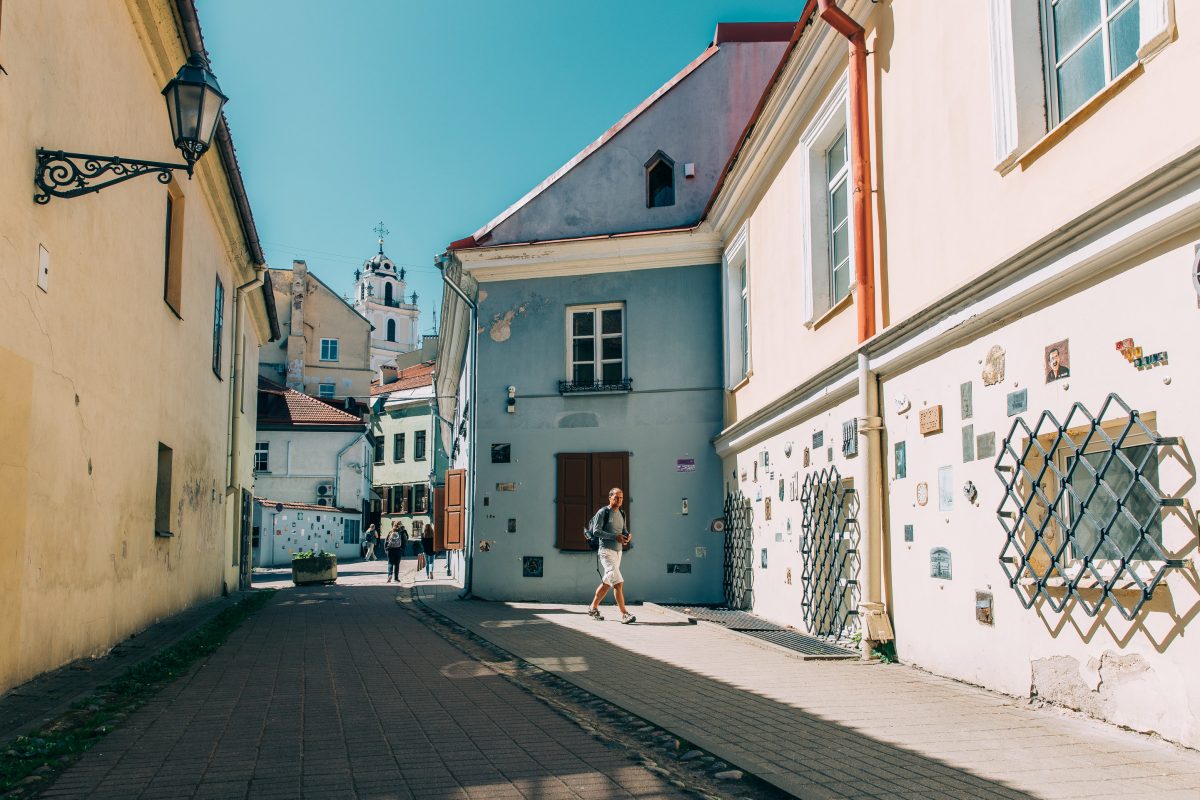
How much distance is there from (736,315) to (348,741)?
35.3ft

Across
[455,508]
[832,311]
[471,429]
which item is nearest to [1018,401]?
[832,311]

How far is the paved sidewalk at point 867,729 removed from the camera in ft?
15.3

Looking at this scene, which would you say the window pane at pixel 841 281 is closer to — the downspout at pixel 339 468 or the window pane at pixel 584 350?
the window pane at pixel 584 350

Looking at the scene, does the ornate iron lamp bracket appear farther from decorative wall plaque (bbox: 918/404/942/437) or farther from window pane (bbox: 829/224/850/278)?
window pane (bbox: 829/224/850/278)

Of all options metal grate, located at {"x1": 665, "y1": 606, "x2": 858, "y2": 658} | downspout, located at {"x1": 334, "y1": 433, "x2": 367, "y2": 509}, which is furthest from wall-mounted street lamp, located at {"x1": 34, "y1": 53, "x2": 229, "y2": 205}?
downspout, located at {"x1": 334, "y1": 433, "x2": 367, "y2": 509}

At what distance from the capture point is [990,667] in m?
7.00

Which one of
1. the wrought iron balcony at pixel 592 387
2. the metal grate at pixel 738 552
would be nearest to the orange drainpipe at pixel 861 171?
the metal grate at pixel 738 552

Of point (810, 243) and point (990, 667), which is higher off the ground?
point (810, 243)

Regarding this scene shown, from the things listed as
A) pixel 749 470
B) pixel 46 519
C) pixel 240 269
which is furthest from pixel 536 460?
pixel 46 519

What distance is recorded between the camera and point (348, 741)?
571 centimetres

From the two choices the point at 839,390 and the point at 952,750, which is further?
the point at 839,390

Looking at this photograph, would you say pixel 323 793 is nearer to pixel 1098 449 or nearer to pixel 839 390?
pixel 1098 449

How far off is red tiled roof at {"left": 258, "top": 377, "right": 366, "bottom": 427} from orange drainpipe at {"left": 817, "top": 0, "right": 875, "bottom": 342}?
138ft

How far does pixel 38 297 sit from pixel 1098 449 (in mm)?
6664
